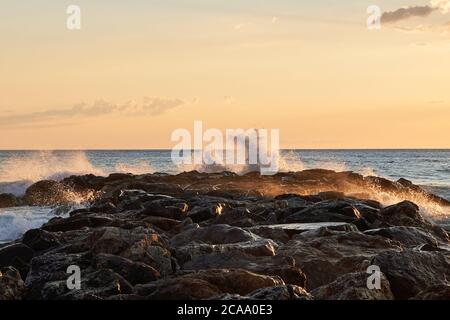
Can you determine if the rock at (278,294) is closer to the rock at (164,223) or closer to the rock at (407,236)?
the rock at (407,236)

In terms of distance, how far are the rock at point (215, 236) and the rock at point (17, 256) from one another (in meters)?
2.58

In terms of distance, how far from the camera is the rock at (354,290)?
325 inches

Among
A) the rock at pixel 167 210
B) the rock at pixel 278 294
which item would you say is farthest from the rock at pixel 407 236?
the rock at pixel 278 294

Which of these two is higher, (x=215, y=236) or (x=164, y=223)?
(x=215, y=236)

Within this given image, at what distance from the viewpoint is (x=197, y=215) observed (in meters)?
16.7

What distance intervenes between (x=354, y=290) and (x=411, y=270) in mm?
1583

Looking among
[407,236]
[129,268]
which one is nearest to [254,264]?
[129,268]

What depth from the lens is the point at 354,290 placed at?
826cm

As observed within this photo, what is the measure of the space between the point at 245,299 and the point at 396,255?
288cm

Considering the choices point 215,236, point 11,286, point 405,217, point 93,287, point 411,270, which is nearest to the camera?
point 93,287

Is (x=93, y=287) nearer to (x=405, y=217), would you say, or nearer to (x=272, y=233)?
(x=272, y=233)

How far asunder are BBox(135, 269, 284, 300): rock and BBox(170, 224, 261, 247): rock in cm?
301
